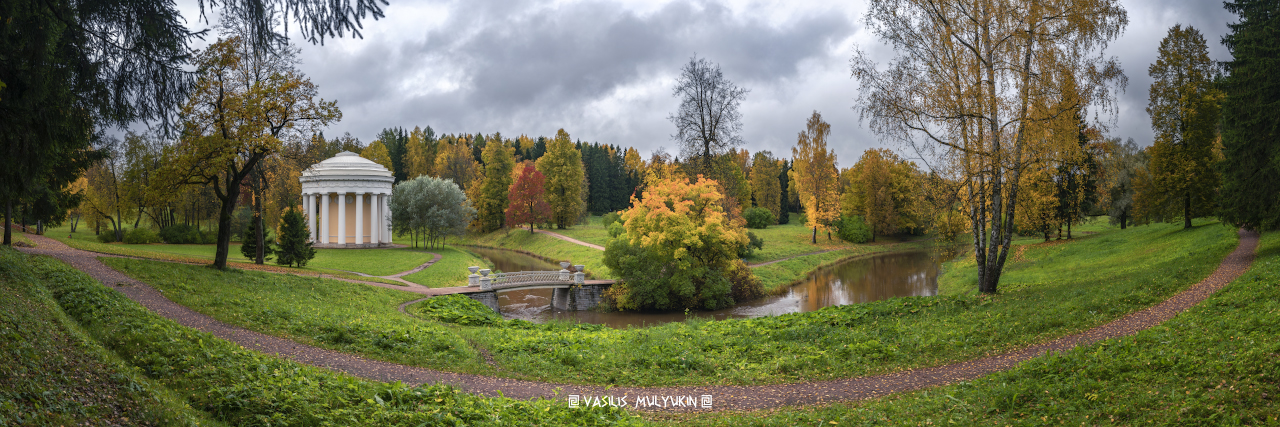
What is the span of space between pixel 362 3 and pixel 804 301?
24.2 m

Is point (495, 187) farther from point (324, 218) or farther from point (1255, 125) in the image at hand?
point (1255, 125)

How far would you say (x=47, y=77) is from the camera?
6.60 meters

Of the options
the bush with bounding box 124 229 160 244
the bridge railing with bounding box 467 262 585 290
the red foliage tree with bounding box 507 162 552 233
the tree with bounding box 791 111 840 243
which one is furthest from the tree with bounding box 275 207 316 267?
the tree with bounding box 791 111 840 243

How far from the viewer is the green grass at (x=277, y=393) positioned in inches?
239

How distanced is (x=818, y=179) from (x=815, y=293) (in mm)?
19870

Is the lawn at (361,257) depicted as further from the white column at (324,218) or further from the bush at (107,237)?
the white column at (324,218)

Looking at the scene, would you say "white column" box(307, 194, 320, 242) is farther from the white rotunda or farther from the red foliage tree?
the red foliage tree

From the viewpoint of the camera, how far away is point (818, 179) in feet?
154

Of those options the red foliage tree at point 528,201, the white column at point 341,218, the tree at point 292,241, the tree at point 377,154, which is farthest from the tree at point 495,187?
the tree at point 292,241

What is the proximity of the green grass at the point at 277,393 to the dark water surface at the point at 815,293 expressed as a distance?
1318 centimetres

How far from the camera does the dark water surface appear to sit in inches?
936

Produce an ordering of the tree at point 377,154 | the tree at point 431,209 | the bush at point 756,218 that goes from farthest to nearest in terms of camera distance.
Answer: the tree at point 377,154, the bush at point 756,218, the tree at point 431,209

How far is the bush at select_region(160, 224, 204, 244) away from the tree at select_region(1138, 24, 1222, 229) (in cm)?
5557

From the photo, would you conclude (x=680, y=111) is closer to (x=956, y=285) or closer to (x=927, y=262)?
(x=956, y=285)
